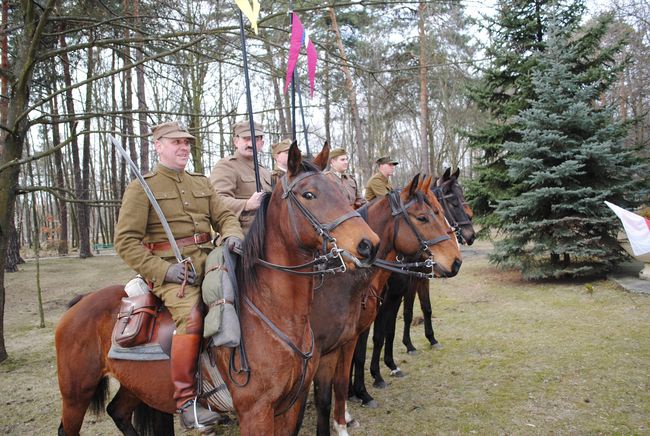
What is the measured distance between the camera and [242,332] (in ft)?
8.48

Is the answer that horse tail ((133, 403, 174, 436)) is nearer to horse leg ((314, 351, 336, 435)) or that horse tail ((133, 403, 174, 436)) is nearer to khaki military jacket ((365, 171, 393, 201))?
horse leg ((314, 351, 336, 435))

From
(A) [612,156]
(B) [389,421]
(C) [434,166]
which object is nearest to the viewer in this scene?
(B) [389,421]

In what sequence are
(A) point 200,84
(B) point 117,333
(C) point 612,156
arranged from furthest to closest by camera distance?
(A) point 200,84, (C) point 612,156, (B) point 117,333

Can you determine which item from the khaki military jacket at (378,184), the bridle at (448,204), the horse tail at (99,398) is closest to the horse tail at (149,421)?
the horse tail at (99,398)

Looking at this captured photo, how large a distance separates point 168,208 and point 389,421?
320cm

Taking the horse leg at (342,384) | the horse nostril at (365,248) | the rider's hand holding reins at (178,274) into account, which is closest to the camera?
the horse nostril at (365,248)

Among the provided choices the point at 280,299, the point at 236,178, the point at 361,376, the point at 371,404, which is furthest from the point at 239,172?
the point at 371,404

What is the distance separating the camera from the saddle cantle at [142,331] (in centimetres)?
279

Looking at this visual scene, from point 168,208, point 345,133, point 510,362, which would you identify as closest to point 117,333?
point 168,208

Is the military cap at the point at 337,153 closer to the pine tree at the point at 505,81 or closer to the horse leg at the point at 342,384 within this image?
the horse leg at the point at 342,384

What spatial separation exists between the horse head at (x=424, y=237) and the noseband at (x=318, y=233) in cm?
200

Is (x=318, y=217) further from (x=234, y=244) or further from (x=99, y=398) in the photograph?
(x=99, y=398)

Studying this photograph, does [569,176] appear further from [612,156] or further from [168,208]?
[168,208]

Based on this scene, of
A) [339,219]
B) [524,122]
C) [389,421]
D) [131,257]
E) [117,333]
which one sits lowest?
[389,421]
